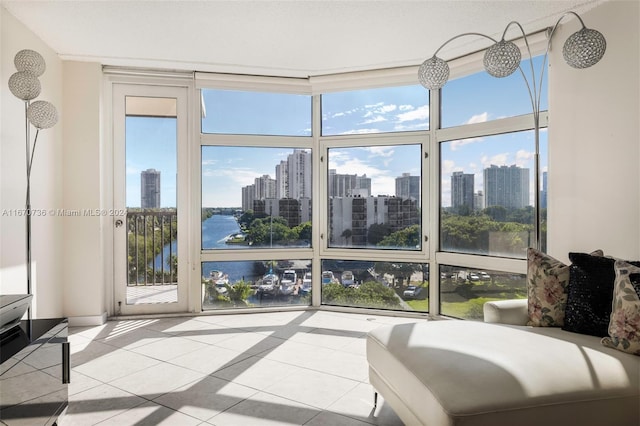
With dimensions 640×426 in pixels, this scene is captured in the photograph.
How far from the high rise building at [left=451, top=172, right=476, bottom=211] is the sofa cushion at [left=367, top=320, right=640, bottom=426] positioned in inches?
76.7

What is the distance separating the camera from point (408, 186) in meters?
4.29

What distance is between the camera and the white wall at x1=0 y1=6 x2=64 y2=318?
9.23ft

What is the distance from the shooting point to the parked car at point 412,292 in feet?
14.0

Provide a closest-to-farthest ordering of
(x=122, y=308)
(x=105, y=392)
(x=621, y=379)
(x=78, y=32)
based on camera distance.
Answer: (x=621, y=379) < (x=105, y=392) < (x=78, y=32) < (x=122, y=308)

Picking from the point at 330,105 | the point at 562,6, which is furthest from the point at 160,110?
the point at 562,6

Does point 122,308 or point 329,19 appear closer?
point 329,19

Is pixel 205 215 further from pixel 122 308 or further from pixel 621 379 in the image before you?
pixel 621 379

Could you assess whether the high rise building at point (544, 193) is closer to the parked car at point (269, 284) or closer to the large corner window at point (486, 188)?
the large corner window at point (486, 188)

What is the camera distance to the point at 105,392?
249 centimetres

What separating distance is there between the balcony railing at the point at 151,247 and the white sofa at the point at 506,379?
2.86 meters

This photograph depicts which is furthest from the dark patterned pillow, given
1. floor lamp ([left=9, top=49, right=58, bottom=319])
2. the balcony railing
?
the balcony railing

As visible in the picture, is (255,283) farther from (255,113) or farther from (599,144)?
(599,144)

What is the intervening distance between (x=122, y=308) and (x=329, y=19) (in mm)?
3379

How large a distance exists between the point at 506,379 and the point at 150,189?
3.72 metres
